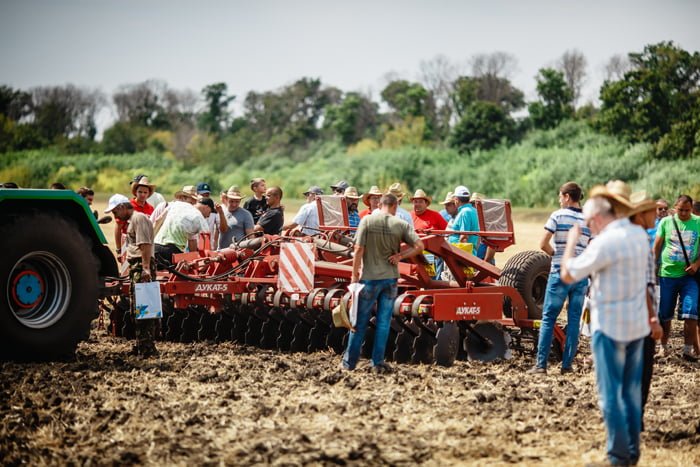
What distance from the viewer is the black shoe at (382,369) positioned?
8.70 m

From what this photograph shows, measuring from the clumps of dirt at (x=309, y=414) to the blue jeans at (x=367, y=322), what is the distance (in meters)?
0.17

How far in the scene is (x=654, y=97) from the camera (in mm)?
41906

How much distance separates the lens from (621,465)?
18.5 ft

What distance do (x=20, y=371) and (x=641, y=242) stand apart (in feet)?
15.9

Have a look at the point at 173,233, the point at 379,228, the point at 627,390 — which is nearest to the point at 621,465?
the point at 627,390

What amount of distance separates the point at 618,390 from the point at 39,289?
492 cm

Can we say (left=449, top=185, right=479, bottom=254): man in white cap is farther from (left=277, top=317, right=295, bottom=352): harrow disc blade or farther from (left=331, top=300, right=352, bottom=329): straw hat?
(left=331, top=300, right=352, bottom=329): straw hat

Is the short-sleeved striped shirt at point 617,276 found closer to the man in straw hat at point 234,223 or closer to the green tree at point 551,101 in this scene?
the man in straw hat at point 234,223

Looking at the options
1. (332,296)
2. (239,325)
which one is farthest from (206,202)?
(332,296)

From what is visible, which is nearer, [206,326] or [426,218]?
[206,326]

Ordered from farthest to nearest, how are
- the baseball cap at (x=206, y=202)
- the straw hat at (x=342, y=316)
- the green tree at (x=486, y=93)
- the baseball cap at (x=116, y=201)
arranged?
the green tree at (x=486, y=93) → the baseball cap at (x=206, y=202) → the baseball cap at (x=116, y=201) → the straw hat at (x=342, y=316)

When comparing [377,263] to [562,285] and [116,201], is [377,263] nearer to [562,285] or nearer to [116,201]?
[562,285]

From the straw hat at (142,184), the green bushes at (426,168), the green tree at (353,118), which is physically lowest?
the straw hat at (142,184)

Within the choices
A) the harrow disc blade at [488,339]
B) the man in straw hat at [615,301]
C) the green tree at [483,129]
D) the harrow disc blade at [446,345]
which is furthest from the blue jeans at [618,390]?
the green tree at [483,129]
